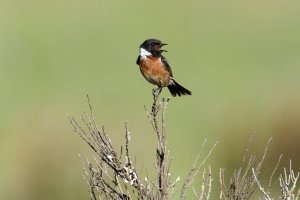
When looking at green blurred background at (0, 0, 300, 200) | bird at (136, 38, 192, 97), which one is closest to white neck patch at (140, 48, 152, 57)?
bird at (136, 38, 192, 97)

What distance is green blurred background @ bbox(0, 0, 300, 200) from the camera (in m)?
16.6

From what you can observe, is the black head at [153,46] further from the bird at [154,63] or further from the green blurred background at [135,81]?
the green blurred background at [135,81]

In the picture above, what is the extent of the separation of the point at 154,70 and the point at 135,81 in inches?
419

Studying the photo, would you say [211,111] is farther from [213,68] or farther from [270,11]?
[270,11]

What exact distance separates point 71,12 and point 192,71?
500cm

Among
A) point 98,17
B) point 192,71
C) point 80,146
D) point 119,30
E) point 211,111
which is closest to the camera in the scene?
point 80,146

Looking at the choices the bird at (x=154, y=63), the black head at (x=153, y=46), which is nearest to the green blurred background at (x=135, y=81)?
the bird at (x=154, y=63)

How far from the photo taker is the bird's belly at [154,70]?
9.06 metres

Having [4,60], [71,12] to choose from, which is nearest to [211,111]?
[4,60]

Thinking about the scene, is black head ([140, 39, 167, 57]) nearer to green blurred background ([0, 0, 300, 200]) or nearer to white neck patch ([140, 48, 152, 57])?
white neck patch ([140, 48, 152, 57])

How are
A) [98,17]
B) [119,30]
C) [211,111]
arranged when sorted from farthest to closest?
1. [98,17]
2. [119,30]
3. [211,111]

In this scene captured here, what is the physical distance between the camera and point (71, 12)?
79.0ft

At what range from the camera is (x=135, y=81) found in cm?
1969

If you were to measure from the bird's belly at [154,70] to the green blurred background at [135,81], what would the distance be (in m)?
4.87
